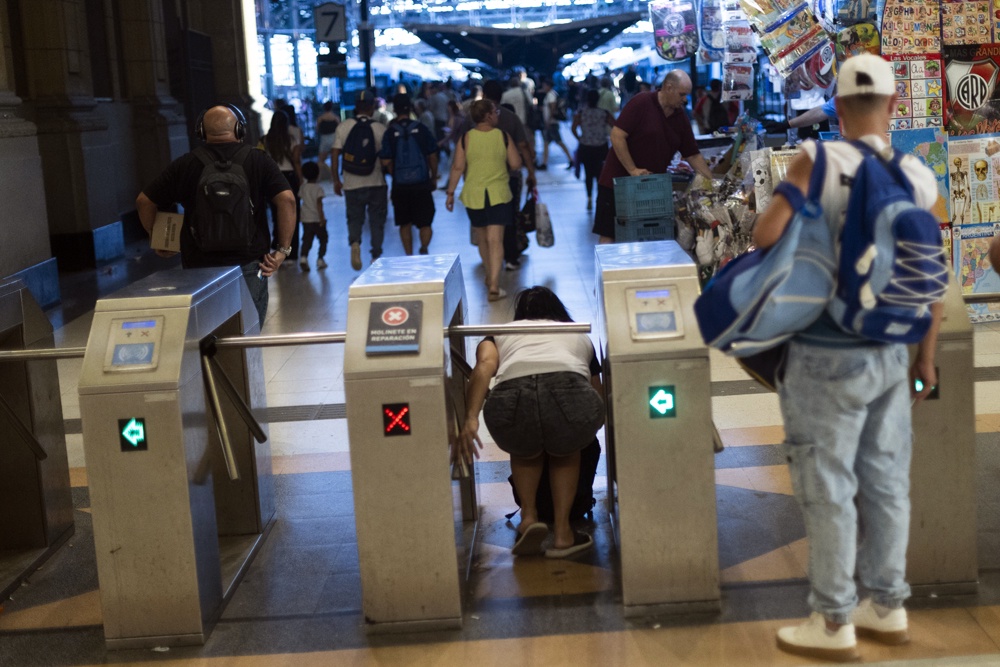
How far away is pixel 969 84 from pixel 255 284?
4.90m

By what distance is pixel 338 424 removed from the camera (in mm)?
6488

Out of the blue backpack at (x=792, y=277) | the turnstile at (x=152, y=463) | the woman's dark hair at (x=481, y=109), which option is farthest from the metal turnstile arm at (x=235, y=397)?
the woman's dark hair at (x=481, y=109)

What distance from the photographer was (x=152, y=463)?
3793mm

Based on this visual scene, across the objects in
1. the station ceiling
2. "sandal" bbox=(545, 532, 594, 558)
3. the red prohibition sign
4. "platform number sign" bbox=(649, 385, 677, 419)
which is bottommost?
"sandal" bbox=(545, 532, 594, 558)

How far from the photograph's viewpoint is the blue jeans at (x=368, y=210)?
11.2 m

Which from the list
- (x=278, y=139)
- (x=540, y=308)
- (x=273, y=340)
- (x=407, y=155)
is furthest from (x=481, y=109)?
(x=273, y=340)

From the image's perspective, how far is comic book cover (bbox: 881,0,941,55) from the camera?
755 centimetres

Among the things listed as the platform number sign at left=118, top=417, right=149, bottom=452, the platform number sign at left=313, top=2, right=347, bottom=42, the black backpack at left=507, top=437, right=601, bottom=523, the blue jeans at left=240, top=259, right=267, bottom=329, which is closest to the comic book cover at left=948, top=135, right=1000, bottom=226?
the black backpack at left=507, top=437, right=601, bottom=523

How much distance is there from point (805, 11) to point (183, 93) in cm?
1095

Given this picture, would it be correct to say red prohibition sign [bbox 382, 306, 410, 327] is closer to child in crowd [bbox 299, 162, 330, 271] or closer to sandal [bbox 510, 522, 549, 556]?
sandal [bbox 510, 522, 549, 556]

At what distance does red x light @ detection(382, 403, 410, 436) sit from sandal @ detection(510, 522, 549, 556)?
852 mm

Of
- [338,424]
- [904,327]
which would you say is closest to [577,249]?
[338,424]

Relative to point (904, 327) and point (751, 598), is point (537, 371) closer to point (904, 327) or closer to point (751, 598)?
point (751, 598)

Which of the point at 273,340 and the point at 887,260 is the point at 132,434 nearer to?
the point at 273,340
